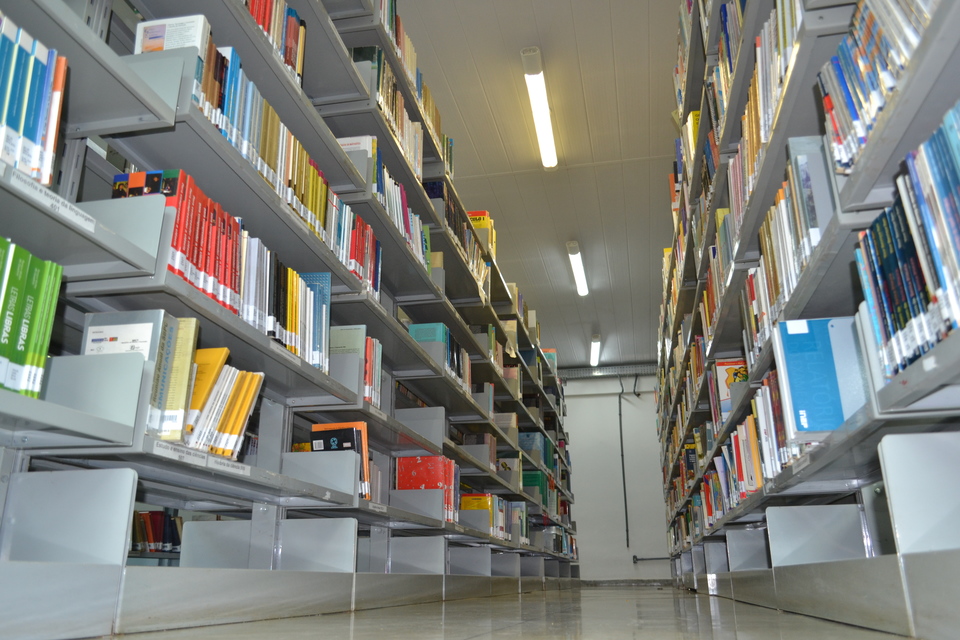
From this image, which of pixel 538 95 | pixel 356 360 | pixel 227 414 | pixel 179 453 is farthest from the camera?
pixel 538 95

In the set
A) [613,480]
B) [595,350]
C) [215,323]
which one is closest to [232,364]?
[215,323]

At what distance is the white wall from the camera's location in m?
10.4

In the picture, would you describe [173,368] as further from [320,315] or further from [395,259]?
[395,259]

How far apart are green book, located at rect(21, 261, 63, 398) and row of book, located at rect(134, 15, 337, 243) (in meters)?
0.61

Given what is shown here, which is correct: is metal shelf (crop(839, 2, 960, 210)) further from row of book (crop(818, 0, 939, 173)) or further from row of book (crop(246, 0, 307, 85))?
row of book (crop(246, 0, 307, 85))

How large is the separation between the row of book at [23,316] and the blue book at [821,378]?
1.59 metres

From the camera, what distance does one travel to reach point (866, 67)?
1274mm

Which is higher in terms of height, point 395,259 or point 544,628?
point 395,259

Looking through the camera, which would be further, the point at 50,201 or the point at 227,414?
the point at 227,414

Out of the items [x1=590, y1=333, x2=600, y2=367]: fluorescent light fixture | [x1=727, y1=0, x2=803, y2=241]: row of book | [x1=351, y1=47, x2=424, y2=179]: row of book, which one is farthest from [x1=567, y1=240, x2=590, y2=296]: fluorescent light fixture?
[x1=727, y1=0, x2=803, y2=241]: row of book

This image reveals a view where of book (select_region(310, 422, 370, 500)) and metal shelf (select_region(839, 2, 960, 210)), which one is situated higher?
metal shelf (select_region(839, 2, 960, 210))

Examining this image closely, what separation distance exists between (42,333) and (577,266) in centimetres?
662

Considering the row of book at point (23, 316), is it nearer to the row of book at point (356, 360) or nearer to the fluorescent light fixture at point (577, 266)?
the row of book at point (356, 360)

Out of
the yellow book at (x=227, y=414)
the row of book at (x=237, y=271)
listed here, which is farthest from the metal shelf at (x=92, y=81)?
the yellow book at (x=227, y=414)
